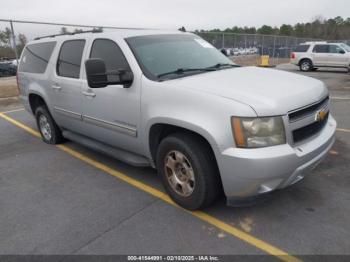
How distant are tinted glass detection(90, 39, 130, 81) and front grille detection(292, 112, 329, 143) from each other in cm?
196

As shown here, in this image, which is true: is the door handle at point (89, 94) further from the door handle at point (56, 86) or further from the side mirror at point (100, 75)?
the door handle at point (56, 86)

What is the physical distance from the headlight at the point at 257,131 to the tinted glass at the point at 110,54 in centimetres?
160

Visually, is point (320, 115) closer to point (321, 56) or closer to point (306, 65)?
point (321, 56)

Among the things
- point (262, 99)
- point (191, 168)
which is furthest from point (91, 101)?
point (262, 99)

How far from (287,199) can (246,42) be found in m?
25.0

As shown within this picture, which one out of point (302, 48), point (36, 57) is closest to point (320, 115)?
point (36, 57)

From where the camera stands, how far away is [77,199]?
3.78 meters

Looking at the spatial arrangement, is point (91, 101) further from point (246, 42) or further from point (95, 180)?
point (246, 42)


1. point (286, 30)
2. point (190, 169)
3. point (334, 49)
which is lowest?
point (190, 169)

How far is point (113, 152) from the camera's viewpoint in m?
4.18

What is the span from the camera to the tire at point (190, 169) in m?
3.04

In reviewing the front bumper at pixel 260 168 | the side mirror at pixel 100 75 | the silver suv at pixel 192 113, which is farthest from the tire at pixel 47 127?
the front bumper at pixel 260 168

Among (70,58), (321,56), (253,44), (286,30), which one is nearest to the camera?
(70,58)

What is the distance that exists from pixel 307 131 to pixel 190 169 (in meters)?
1.19
